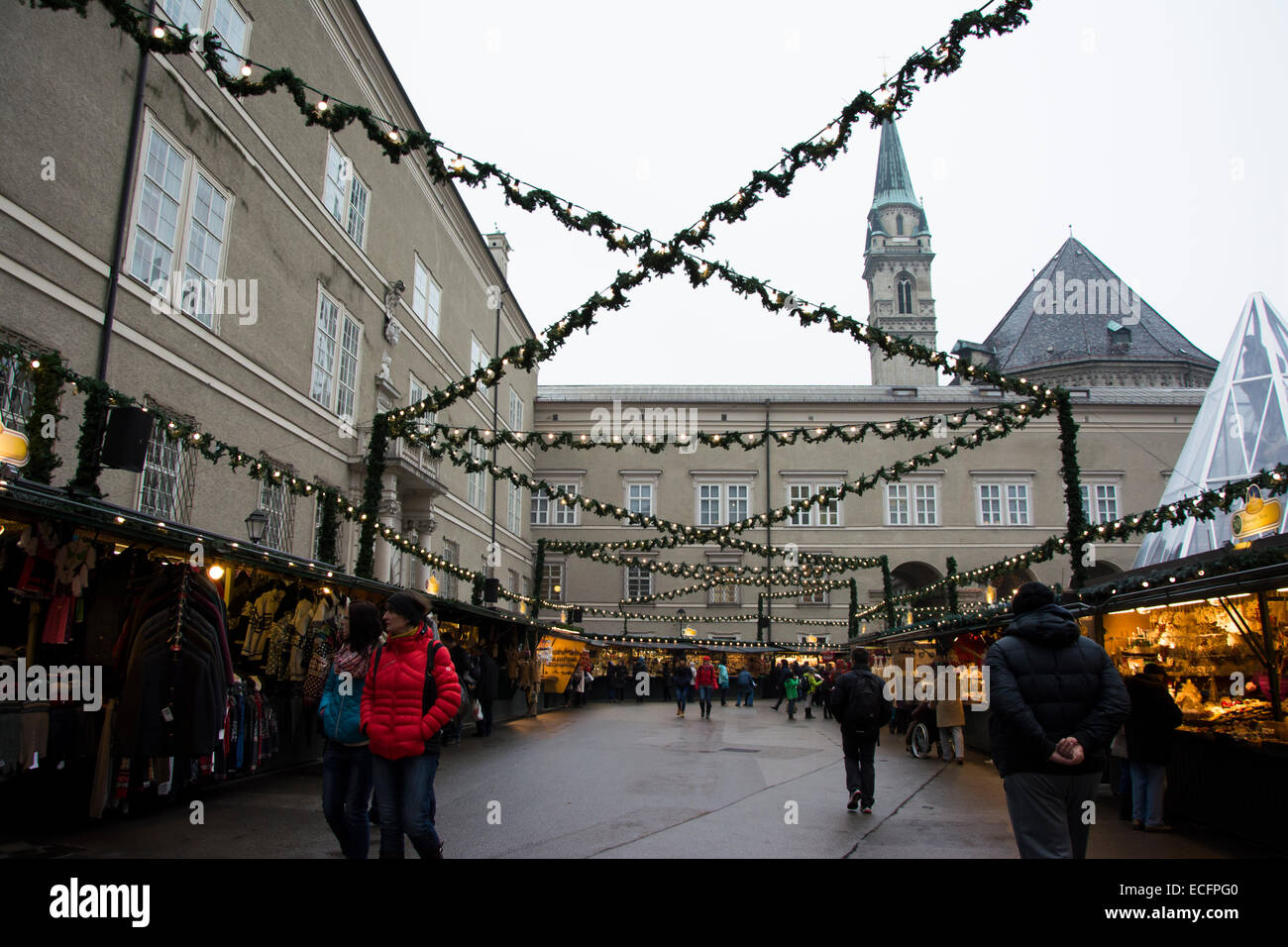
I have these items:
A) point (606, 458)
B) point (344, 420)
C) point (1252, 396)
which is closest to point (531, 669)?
point (344, 420)

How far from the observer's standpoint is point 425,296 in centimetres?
2812

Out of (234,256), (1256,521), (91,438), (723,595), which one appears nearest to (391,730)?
(91,438)

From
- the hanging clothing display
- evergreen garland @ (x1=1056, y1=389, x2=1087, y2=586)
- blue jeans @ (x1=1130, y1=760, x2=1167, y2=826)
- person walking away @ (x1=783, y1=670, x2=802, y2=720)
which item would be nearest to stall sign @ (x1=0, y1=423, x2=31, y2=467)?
the hanging clothing display

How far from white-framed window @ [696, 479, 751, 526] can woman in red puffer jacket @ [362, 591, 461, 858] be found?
137ft

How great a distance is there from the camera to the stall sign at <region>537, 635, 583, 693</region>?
2397 cm

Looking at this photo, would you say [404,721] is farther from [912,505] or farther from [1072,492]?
[912,505]

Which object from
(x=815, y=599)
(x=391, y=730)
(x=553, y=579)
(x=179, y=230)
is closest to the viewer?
(x=391, y=730)

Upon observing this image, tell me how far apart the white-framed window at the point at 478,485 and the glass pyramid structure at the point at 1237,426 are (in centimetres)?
2262

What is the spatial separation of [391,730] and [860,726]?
569 cm

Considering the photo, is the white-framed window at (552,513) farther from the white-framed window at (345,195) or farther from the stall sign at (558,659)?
the white-framed window at (345,195)

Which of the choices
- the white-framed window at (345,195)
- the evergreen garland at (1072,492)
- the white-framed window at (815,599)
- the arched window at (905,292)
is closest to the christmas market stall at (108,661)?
the evergreen garland at (1072,492)

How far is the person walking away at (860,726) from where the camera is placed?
9.27m

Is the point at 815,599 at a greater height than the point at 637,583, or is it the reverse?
the point at 637,583
